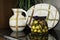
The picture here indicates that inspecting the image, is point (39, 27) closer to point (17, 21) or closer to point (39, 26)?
point (39, 26)

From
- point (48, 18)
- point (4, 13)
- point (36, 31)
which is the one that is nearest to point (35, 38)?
point (36, 31)

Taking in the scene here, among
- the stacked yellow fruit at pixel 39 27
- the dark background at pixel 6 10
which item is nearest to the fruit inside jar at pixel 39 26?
the stacked yellow fruit at pixel 39 27

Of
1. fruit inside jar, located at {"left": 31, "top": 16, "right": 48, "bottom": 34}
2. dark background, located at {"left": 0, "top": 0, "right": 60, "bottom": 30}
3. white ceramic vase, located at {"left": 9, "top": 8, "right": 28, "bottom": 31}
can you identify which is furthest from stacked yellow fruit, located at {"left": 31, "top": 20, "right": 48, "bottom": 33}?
dark background, located at {"left": 0, "top": 0, "right": 60, "bottom": 30}

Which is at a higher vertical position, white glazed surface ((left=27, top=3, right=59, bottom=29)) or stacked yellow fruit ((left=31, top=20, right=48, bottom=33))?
white glazed surface ((left=27, top=3, right=59, bottom=29))

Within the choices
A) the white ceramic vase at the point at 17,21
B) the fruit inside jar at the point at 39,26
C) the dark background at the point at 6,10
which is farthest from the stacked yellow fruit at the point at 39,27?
the dark background at the point at 6,10

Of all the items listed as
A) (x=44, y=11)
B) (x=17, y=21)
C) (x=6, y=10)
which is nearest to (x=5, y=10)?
(x=6, y=10)

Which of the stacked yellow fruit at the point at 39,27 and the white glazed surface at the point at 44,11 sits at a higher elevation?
the white glazed surface at the point at 44,11

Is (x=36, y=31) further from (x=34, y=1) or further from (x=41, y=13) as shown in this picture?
(x=34, y=1)

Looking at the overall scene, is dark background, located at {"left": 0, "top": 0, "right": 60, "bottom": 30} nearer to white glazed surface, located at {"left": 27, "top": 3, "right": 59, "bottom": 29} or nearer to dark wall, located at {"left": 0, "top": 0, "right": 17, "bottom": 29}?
dark wall, located at {"left": 0, "top": 0, "right": 17, "bottom": 29}

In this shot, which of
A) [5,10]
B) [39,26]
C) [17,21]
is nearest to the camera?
[39,26]

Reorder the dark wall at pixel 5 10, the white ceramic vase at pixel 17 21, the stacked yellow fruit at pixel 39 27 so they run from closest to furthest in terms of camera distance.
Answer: the stacked yellow fruit at pixel 39 27 < the white ceramic vase at pixel 17 21 < the dark wall at pixel 5 10

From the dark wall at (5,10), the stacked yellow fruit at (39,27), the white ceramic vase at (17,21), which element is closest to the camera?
the stacked yellow fruit at (39,27)

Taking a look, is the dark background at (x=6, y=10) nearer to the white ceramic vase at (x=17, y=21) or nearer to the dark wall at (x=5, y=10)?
the dark wall at (x=5, y=10)

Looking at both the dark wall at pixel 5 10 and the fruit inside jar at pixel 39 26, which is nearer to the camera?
the fruit inside jar at pixel 39 26
